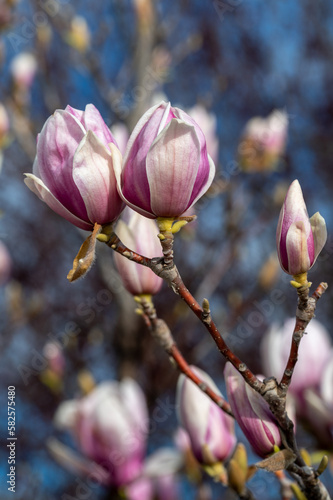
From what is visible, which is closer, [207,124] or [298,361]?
[298,361]

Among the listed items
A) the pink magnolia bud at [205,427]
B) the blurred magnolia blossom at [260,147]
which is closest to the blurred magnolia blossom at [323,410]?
the pink magnolia bud at [205,427]

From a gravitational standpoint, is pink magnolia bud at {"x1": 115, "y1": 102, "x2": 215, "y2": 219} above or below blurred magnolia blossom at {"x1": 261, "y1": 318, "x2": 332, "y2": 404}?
above

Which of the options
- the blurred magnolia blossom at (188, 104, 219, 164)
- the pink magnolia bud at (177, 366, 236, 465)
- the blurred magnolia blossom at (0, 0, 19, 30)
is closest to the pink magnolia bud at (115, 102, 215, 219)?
the pink magnolia bud at (177, 366, 236, 465)

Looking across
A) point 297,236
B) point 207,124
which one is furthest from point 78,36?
point 297,236

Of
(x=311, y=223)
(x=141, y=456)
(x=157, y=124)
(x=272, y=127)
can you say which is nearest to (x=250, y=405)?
(x=311, y=223)

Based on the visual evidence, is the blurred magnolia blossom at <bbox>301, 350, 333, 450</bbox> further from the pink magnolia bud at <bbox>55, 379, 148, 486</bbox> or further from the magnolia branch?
the pink magnolia bud at <bbox>55, 379, 148, 486</bbox>

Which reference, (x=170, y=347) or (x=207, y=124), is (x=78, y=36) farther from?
(x=170, y=347)

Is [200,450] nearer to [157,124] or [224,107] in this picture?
[157,124]
